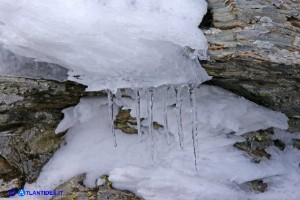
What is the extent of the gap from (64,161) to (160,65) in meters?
2.35

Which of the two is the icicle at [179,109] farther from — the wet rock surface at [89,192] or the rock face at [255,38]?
the wet rock surface at [89,192]

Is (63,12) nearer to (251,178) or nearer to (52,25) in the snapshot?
(52,25)

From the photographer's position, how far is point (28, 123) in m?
4.70

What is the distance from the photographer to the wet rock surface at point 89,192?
4.59 metres

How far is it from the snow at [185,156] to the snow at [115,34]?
0.74m

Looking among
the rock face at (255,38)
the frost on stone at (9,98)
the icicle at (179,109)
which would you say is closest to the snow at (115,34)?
the rock face at (255,38)

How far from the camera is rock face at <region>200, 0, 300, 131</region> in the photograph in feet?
10.8

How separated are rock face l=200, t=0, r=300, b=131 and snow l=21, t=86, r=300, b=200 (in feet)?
2.65

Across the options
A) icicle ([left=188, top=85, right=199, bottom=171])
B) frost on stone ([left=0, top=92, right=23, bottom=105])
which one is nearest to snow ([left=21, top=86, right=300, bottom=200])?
icicle ([left=188, top=85, right=199, bottom=171])

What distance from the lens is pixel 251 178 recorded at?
4414 millimetres

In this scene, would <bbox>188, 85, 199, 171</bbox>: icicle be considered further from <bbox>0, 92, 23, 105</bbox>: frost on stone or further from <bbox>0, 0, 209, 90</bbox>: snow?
<bbox>0, 92, 23, 105</bbox>: frost on stone

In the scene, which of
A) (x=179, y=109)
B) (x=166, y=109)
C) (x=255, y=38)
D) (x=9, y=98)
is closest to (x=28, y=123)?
(x=9, y=98)

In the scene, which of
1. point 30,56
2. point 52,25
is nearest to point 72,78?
point 30,56

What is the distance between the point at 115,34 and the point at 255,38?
1.40 metres
